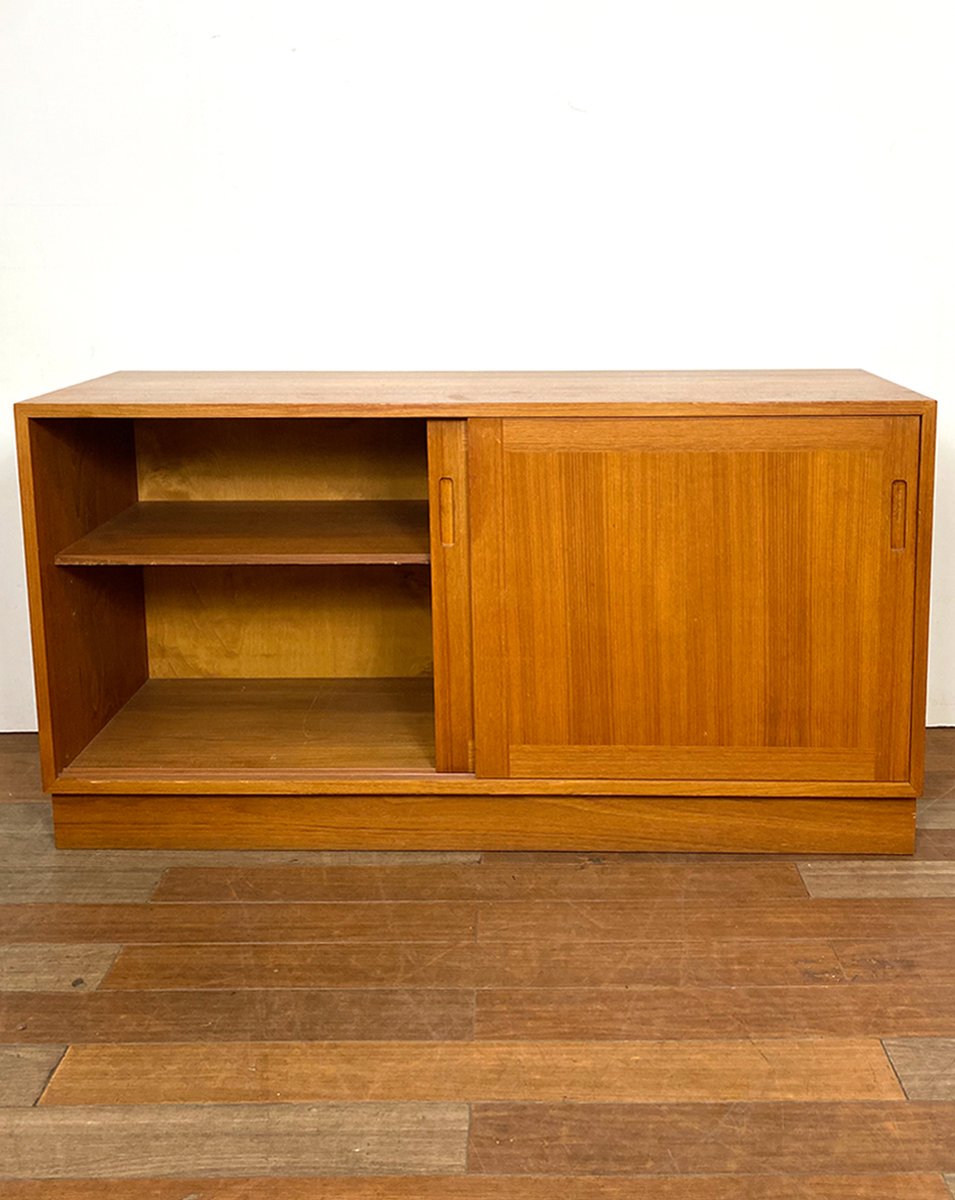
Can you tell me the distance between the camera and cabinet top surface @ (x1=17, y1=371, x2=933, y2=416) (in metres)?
2.49

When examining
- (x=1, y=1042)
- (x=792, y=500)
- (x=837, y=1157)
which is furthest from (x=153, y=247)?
(x=837, y=1157)

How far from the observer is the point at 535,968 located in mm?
2252

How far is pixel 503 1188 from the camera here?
173 cm

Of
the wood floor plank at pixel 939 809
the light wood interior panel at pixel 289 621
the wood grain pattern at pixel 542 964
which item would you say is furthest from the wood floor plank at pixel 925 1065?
the light wood interior panel at pixel 289 621

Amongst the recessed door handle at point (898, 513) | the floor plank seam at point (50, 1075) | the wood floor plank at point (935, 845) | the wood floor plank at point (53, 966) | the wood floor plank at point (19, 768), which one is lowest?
the wood floor plank at point (19, 768)

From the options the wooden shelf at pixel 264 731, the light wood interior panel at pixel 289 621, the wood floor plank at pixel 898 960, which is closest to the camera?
the wood floor plank at pixel 898 960

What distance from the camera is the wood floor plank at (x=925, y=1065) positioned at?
6.28 ft

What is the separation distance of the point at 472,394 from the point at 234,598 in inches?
35.7

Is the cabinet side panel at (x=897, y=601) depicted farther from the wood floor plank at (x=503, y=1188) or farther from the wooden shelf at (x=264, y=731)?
the wood floor plank at (x=503, y=1188)

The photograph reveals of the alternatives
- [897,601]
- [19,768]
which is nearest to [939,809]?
[897,601]

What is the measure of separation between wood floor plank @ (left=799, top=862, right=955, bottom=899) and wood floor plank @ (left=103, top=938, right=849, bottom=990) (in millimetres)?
202

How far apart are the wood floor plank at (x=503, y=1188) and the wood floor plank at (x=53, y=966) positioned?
510mm

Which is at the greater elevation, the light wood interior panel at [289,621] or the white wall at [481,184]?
the white wall at [481,184]

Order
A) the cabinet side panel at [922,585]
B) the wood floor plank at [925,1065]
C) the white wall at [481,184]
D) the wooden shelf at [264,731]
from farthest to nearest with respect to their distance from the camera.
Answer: the white wall at [481,184] → the wooden shelf at [264,731] → the cabinet side panel at [922,585] → the wood floor plank at [925,1065]
